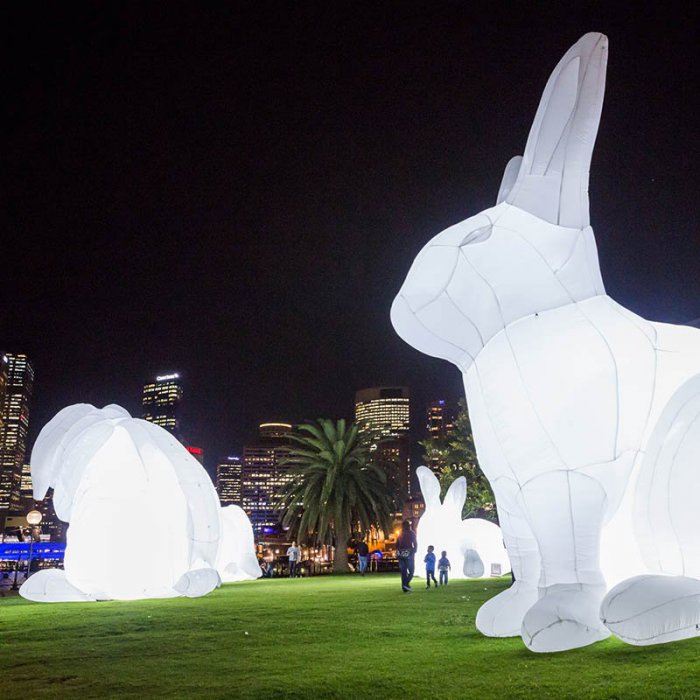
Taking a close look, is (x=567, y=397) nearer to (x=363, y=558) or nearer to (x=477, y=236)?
(x=477, y=236)

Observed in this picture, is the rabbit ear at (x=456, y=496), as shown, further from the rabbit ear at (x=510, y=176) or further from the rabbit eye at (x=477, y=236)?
the rabbit eye at (x=477, y=236)

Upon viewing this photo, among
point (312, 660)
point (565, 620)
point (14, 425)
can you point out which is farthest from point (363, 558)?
point (14, 425)

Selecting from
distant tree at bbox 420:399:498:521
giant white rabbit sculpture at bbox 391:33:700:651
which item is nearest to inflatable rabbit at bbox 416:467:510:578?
distant tree at bbox 420:399:498:521

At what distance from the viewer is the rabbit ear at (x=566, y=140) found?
18.7 ft

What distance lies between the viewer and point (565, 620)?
5000 mm

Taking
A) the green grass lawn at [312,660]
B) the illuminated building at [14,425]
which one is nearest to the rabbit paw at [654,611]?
the green grass lawn at [312,660]

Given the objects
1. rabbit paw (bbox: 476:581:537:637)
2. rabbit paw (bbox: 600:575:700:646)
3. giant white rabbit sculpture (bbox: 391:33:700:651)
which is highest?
giant white rabbit sculpture (bbox: 391:33:700:651)

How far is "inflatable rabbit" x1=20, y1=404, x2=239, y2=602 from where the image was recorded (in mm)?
11836

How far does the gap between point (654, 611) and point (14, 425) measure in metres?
155

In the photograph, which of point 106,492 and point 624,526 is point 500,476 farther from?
point 106,492

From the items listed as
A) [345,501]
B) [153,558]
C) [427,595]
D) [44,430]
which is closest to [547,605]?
[427,595]

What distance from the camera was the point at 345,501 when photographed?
88.8 feet

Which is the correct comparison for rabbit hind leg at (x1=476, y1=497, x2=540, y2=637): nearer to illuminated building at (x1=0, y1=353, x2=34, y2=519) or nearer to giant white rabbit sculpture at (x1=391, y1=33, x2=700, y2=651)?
giant white rabbit sculpture at (x1=391, y1=33, x2=700, y2=651)

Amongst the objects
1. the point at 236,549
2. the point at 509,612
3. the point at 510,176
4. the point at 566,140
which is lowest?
the point at 236,549
